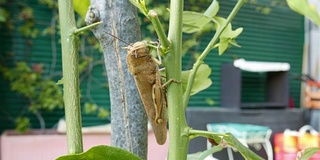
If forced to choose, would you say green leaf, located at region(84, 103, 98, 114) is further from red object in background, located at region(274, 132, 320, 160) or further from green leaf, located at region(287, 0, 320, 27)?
green leaf, located at region(287, 0, 320, 27)

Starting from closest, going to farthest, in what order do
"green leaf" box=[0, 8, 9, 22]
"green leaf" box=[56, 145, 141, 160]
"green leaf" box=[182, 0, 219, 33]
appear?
"green leaf" box=[56, 145, 141, 160] < "green leaf" box=[182, 0, 219, 33] < "green leaf" box=[0, 8, 9, 22]

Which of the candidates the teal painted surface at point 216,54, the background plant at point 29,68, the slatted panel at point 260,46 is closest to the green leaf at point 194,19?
the background plant at point 29,68

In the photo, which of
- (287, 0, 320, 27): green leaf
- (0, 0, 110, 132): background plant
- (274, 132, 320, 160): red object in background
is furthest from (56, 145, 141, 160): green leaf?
(0, 0, 110, 132): background plant

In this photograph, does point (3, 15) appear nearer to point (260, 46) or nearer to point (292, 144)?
point (292, 144)

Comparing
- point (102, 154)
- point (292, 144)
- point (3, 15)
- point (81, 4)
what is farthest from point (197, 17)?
point (3, 15)

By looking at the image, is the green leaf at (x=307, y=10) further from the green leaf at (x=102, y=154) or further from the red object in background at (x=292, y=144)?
the red object in background at (x=292, y=144)

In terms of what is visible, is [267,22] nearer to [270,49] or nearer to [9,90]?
[270,49]
